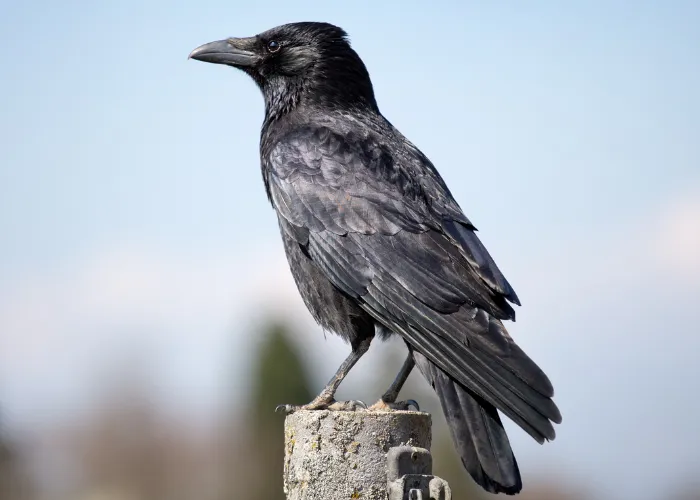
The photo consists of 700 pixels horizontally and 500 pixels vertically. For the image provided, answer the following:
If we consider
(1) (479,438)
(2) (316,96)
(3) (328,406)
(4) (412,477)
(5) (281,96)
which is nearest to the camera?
(4) (412,477)

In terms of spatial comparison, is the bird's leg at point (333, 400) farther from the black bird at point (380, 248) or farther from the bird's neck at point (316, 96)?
the bird's neck at point (316, 96)

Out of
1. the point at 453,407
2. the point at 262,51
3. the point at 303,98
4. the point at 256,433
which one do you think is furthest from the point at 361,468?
the point at 256,433

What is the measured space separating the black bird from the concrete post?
0.32m

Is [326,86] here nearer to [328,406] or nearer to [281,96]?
[281,96]

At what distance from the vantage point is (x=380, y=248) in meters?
5.89

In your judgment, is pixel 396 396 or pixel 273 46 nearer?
pixel 396 396

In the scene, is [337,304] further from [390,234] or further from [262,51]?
[262,51]

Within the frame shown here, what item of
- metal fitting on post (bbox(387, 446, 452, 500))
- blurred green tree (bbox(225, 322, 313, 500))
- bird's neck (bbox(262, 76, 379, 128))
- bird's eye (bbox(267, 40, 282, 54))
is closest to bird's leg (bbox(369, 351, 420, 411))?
metal fitting on post (bbox(387, 446, 452, 500))

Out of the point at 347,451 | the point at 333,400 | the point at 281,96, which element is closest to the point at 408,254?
the point at 333,400

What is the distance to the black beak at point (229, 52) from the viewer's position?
757cm

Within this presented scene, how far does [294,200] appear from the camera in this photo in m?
6.36

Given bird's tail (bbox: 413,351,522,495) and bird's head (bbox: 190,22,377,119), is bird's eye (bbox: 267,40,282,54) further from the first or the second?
bird's tail (bbox: 413,351,522,495)

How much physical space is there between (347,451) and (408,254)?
1.37m

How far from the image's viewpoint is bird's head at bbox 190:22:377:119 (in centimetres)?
715
